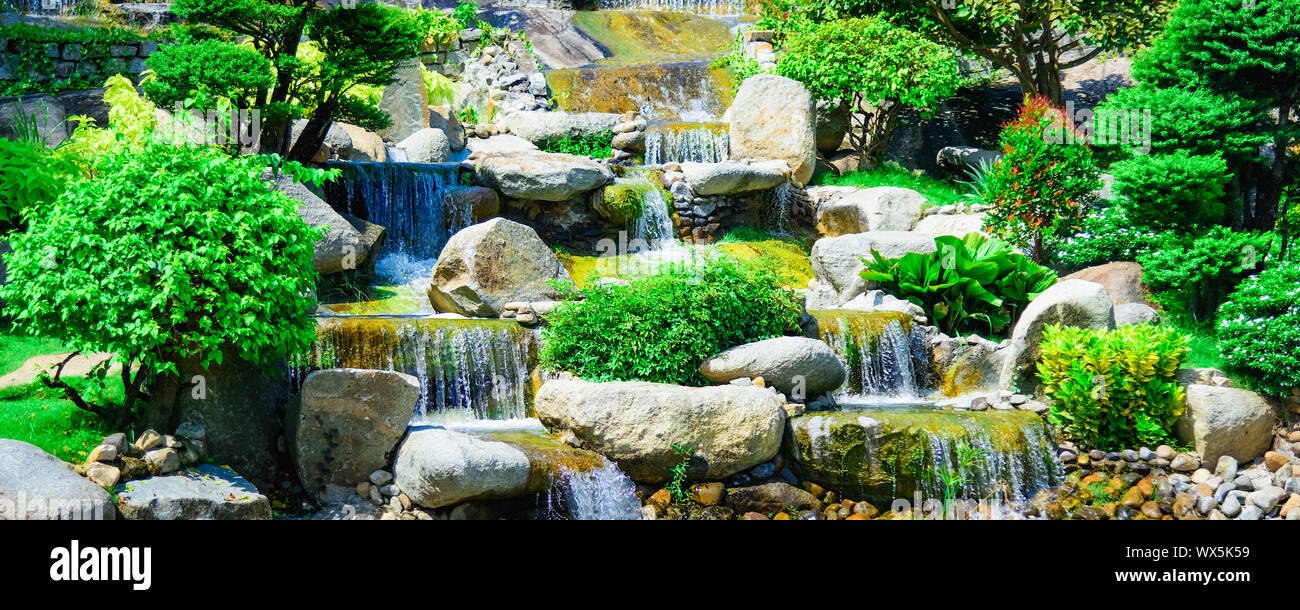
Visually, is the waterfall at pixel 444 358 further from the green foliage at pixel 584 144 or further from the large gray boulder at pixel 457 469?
the green foliage at pixel 584 144

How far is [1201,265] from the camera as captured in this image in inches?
416

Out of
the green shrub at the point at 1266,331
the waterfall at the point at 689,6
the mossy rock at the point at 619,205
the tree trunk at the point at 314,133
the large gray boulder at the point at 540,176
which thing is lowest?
the green shrub at the point at 1266,331

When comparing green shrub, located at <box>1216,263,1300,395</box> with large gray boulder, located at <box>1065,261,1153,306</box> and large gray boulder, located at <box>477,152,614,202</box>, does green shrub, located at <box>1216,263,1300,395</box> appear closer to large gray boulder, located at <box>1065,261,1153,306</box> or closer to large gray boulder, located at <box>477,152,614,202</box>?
large gray boulder, located at <box>1065,261,1153,306</box>

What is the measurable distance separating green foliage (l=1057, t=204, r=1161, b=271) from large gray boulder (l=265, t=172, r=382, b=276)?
28.2ft

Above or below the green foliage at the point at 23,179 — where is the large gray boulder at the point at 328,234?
below

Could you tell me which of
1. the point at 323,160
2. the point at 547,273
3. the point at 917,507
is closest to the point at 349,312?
the point at 547,273

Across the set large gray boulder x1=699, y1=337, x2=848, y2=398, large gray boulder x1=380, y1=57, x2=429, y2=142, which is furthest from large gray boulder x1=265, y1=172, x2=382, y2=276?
large gray boulder x1=699, y1=337, x2=848, y2=398

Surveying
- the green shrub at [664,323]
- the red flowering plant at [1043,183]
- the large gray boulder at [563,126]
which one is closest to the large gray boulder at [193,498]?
the green shrub at [664,323]

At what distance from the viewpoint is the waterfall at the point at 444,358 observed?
8.95 meters

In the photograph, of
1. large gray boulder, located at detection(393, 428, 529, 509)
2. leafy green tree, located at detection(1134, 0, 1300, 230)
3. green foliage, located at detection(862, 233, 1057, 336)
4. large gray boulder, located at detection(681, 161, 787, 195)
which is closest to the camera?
large gray boulder, located at detection(393, 428, 529, 509)

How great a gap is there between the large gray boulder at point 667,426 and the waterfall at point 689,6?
15665 mm

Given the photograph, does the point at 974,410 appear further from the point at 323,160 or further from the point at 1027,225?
the point at 323,160

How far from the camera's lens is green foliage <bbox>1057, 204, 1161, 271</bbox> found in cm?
1137

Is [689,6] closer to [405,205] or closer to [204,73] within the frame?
[405,205]
